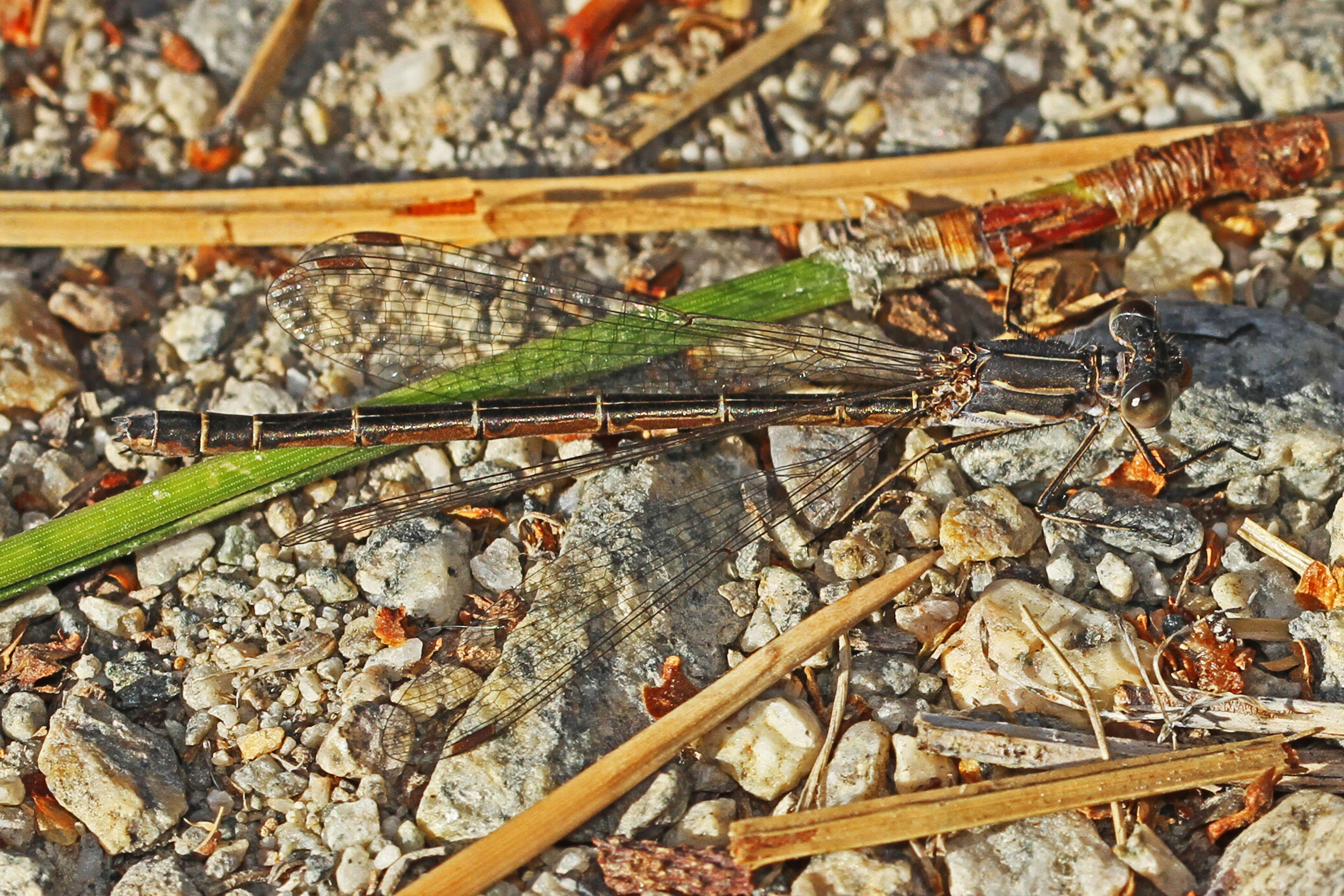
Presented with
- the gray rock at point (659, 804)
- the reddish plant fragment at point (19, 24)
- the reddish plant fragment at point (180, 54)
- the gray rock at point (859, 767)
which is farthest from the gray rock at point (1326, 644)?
the reddish plant fragment at point (19, 24)

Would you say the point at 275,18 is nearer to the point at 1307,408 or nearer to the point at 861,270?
the point at 861,270

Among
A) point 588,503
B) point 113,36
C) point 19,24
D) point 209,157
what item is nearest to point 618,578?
point 588,503

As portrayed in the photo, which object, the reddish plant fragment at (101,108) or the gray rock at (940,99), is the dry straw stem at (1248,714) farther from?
the reddish plant fragment at (101,108)

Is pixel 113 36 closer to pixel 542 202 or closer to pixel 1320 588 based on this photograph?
pixel 542 202

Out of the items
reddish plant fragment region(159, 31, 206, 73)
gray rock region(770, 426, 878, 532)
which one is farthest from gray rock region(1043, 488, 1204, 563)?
reddish plant fragment region(159, 31, 206, 73)

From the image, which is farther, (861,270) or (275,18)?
(275,18)

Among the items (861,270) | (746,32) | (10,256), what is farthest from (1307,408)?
(10,256)
